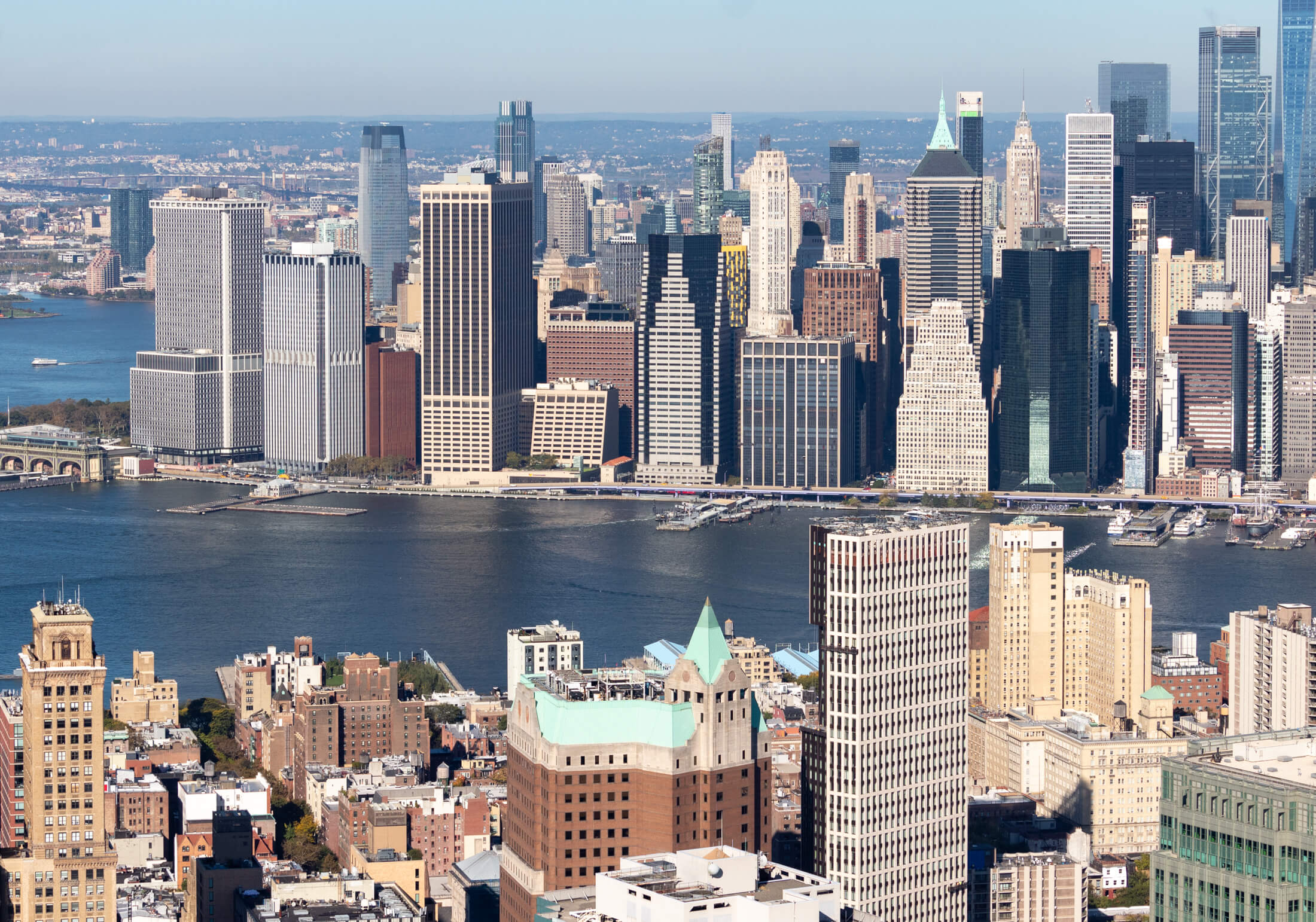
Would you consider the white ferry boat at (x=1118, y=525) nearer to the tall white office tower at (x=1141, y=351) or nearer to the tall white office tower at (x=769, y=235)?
the tall white office tower at (x=1141, y=351)

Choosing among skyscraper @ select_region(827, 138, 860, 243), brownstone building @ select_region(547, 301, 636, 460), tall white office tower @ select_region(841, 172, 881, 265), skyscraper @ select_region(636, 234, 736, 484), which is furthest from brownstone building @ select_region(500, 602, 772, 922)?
skyscraper @ select_region(827, 138, 860, 243)

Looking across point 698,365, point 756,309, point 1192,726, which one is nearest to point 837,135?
point 756,309

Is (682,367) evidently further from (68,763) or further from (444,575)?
(68,763)

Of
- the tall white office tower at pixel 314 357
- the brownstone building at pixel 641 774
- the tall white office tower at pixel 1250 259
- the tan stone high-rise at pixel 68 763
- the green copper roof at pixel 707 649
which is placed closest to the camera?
the brownstone building at pixel 641 774

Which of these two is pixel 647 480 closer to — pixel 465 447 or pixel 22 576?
pixel 465 447

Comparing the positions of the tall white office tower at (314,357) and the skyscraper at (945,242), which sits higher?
the skyscraper at (945,242)

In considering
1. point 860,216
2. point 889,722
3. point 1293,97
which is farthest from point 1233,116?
point 889,722

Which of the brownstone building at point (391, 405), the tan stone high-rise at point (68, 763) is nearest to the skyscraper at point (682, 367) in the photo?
the brownstone building at point (391, 405)
